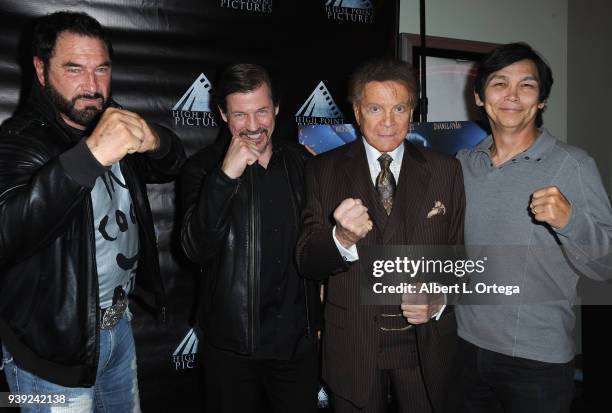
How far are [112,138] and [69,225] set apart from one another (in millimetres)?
438

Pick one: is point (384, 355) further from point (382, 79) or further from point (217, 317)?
→ point (382, 79)

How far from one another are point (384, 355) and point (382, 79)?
1.18 m

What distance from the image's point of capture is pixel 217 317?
78.9 inches

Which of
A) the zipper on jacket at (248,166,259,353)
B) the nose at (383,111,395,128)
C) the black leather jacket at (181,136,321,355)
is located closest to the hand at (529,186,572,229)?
the nose at (383,111,395,128)

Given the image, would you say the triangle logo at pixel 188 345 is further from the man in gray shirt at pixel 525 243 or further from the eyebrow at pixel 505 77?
the eyebrow at pixel 505 77

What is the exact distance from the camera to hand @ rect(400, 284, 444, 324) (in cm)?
171

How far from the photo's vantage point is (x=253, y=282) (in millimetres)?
1980

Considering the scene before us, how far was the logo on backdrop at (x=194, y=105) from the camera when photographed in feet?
9.86

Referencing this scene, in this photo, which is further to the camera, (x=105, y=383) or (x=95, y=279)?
(x=105, y=383)

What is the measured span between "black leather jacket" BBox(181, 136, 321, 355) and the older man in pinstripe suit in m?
0.24

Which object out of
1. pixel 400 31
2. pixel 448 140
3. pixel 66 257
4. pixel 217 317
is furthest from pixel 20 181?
pixel 400 31

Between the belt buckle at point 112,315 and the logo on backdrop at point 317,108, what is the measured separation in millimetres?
1949

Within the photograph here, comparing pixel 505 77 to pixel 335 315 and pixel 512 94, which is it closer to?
pixel 512 94

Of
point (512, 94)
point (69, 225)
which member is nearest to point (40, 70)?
point (69, 225)
